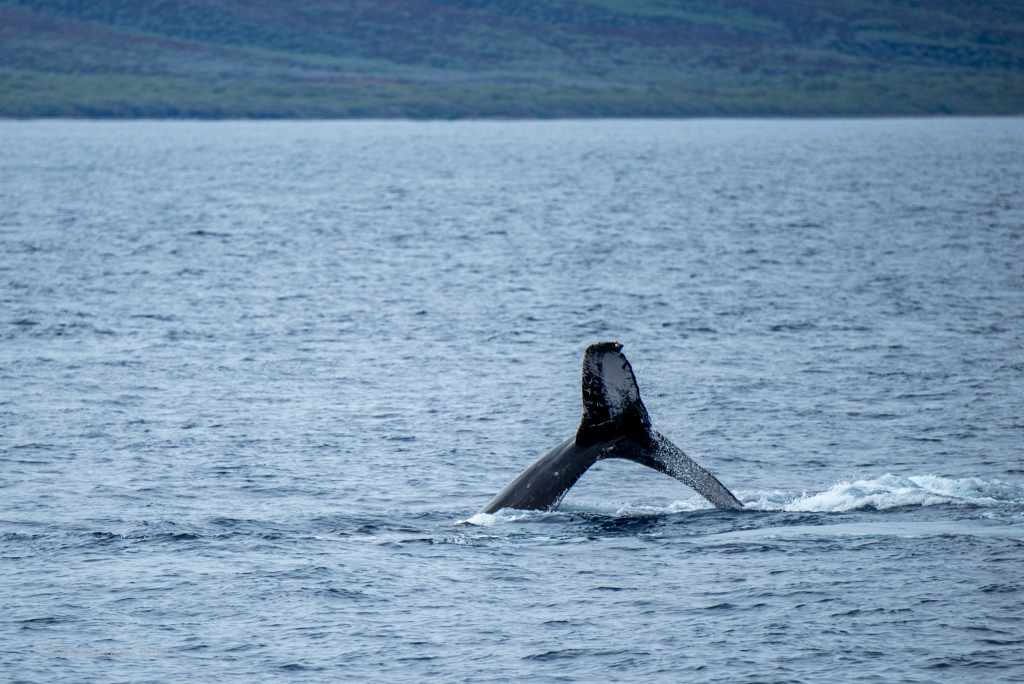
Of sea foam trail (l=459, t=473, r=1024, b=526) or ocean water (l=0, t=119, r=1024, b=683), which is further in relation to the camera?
sea foam trail (l=459, t=473, r=1024, b=526)

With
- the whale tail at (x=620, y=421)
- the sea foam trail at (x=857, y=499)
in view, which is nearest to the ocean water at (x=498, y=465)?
the sea foam trail at (x=857, y=499)

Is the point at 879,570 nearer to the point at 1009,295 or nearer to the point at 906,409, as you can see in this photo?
the point at 906,409

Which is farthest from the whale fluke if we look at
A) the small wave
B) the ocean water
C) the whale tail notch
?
the small wave

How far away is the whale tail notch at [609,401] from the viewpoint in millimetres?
18359

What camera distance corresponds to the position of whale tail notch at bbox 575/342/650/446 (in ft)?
60.2

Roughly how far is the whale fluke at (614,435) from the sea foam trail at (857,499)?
1135 mm

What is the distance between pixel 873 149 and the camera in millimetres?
160750

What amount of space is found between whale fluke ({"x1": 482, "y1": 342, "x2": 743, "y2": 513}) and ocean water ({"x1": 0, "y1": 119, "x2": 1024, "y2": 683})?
0.89 m

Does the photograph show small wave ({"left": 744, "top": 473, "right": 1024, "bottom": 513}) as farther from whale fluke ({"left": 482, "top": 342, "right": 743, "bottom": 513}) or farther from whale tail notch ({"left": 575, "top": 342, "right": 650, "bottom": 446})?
whale tail notch ({"left": 575, "top": 342, "right": 650, "bottom": 446})

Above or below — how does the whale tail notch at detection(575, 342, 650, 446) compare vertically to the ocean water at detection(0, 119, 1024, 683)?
above

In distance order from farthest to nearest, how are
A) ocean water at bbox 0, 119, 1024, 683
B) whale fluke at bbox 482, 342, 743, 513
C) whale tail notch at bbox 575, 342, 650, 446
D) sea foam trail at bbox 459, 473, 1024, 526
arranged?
sea foam trail at bbox 459, 473, 1024, 526, whale tail notch at bbox 575, 342, 650, 446, whale fluke at bbox 482, 342, 743, 513, ocean water at bbox 0, 119, 1024, 683

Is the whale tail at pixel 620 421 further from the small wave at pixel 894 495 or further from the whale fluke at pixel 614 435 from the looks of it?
the small wave at pixel 894 495

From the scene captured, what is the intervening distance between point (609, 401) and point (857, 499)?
436 centimetres

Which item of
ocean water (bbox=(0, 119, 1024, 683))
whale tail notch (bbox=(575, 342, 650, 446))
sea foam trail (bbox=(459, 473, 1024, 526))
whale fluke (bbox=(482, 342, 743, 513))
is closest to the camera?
ocean water (bbox=(0, 119, 1024, 683))
